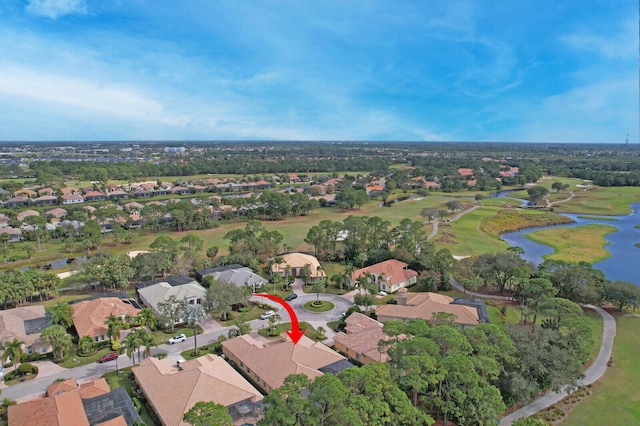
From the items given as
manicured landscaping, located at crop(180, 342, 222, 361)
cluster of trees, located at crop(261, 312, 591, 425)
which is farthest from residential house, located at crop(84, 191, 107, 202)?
cluster of trees, located at crop(261, 312, 591, 425)

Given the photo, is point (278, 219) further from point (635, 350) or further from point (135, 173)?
point (135, 173)

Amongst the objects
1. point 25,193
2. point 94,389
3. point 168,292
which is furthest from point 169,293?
point 25,193

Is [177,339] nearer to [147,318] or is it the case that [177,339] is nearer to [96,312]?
[147,318]

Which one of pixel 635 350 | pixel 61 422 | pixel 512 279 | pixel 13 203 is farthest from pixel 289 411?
pixel 13 203

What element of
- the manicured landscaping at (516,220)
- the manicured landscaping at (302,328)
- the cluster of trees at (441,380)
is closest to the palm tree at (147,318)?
the manicured landscaping at (302,328)

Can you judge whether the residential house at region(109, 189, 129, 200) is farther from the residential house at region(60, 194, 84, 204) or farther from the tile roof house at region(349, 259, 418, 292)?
the tile roof house at region(349, 259, 418, 292)

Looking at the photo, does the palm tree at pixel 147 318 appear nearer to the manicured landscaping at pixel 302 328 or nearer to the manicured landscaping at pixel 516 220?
the manicured landscaping at pixel 302 328

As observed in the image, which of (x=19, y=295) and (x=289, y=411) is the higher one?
(x=289, y=411)
